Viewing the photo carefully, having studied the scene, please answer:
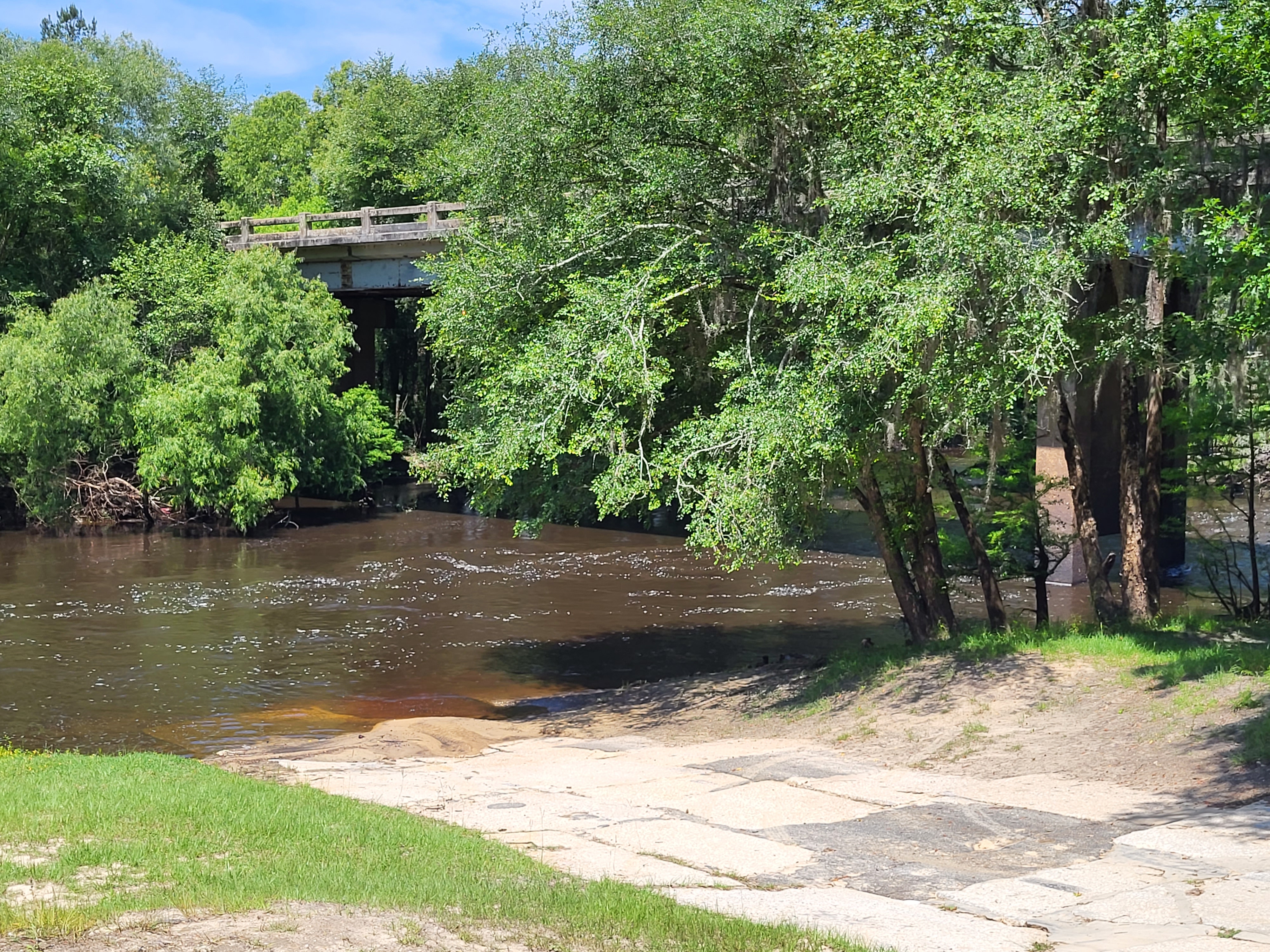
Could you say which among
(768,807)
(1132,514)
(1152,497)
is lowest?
(768,807)

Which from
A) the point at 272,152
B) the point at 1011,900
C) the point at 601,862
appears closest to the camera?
the point at 1011,900

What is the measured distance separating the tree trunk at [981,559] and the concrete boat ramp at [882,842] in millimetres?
5465

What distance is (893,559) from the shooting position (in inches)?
752

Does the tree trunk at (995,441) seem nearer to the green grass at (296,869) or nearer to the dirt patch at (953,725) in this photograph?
the dirt patch at (953,725)

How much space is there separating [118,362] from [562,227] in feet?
71.6

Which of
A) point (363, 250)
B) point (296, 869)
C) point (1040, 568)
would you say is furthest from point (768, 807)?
point (363, 250)

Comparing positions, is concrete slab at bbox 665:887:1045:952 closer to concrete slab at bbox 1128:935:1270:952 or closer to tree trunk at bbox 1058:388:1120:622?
concrete slab at bbox 1128:935:1270:952

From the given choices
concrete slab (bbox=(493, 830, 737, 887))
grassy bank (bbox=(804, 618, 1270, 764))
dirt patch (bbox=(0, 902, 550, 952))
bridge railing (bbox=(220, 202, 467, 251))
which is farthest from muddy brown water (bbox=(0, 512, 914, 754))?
dirt patch (bbox=(0, 902, 550, 952))

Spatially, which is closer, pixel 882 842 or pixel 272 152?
pixel 882 842

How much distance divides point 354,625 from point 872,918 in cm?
1905

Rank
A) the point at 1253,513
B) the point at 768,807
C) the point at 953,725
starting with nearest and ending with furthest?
the point at 768,807
the point at 953,725
the point at 1253,513

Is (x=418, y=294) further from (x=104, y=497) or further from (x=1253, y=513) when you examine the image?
(x=1253, y=513)

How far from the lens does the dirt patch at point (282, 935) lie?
22.0ft

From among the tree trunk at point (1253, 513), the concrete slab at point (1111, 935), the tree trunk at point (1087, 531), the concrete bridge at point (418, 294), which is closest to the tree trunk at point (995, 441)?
the concrete bridge at point (418, 294)
